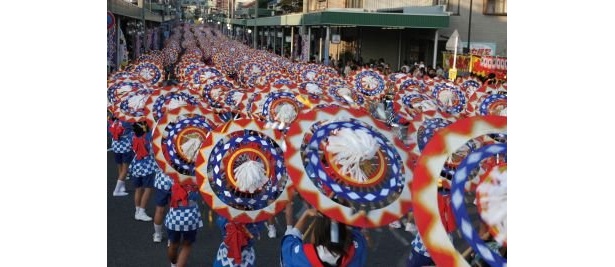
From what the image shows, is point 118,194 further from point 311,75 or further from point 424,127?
point 311,75

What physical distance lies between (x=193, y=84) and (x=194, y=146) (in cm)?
712

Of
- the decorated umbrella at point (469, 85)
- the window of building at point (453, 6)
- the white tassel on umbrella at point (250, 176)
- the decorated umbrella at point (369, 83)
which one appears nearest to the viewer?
the white tassel on umbrella at point (250, 176)

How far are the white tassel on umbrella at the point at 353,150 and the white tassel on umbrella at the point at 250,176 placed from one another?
0.71 metres

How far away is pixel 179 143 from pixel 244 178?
3.93 ft

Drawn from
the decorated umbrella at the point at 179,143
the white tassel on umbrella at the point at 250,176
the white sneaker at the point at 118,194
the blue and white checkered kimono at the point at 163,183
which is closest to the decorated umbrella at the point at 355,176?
the white tassel on umbrella at the point at 250,176

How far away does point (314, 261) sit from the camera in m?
3.18

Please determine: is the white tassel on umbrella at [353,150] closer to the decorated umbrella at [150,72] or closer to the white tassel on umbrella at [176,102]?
the white tassel on umbrella at [176,102]

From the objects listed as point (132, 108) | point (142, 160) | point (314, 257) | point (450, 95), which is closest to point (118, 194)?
point (142, 160)

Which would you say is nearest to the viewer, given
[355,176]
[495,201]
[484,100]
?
[495,201]

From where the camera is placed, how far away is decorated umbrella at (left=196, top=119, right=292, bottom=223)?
3670 millimetres

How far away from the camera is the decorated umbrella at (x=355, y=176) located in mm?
2924

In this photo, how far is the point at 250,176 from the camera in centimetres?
361

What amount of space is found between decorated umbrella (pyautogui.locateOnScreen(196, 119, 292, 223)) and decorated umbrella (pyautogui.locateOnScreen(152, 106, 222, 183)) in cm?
69
